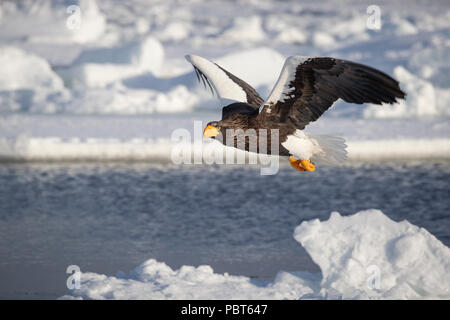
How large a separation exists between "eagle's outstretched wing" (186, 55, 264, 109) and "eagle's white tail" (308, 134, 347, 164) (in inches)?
22.9

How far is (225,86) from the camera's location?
557cm

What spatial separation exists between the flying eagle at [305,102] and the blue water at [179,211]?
1.99 metres

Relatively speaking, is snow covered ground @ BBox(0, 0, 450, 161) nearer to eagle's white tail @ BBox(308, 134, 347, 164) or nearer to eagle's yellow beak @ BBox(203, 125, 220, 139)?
eagle's white tail @ BBox(308, 134, 347, 164)

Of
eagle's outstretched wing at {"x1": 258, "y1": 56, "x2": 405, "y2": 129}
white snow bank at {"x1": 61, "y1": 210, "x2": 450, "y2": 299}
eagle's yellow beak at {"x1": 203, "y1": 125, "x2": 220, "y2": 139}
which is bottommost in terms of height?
white snow bank at {"x1": 61, "y1": 210, "x2": 450, "y2": 299}

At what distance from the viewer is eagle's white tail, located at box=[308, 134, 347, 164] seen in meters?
5.10

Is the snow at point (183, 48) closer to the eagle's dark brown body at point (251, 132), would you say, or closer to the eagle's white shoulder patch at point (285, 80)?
the eagle's dark brown body at point (251, 132)

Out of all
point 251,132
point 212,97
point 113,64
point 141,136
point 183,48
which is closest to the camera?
point 251,132

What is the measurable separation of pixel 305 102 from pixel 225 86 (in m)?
0.98

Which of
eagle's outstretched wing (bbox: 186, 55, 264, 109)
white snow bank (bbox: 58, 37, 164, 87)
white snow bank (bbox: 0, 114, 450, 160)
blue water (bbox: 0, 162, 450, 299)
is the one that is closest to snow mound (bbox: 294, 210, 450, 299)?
blue water (bbox: 0, 162, 450, 299)

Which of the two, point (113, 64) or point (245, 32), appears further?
point (245, 32)

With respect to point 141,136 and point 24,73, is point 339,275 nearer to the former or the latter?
point 141,136

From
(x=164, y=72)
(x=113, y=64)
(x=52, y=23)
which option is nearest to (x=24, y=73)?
(x=113, y=64)

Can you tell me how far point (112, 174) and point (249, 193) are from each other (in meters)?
2.25

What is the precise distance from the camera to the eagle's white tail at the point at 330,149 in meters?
5.10
